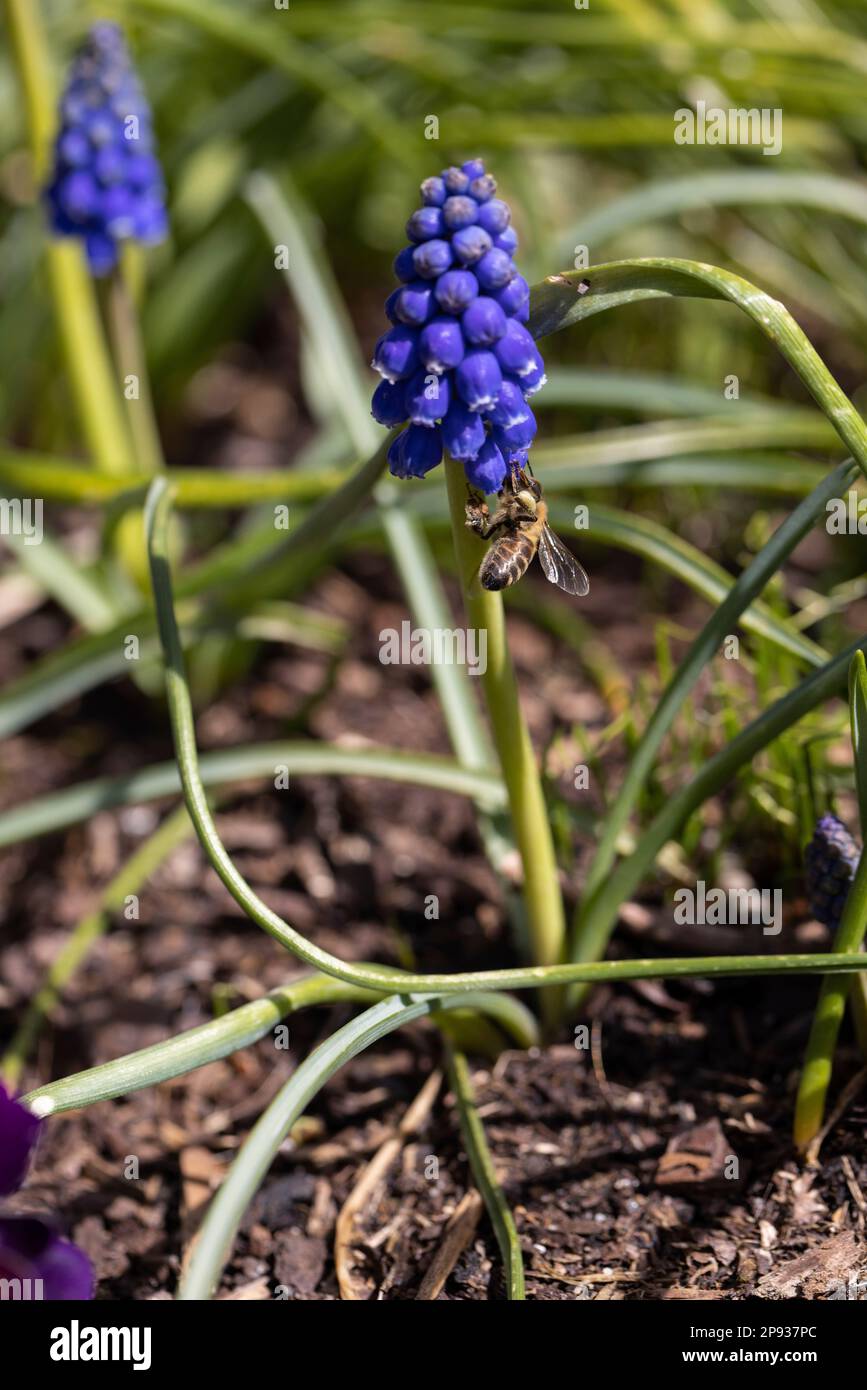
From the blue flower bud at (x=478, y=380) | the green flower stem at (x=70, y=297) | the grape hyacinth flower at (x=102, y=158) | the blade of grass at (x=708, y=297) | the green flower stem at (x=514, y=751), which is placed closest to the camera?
the blue flower bud at (x=478, y=380)

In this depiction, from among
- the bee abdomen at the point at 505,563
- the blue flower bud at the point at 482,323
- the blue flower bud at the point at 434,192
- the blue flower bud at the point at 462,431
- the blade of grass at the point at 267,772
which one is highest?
the blue flower bud at the point at 434,192

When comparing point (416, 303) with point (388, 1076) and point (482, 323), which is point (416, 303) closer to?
point (482, 323)

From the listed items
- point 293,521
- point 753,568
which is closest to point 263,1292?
point 753,568

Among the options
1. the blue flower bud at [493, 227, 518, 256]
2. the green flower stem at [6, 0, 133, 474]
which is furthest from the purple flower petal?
the green flower stem at [6, 0, 133, 474]

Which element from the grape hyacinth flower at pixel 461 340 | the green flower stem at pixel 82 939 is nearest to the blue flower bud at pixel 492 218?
the grape hyacinth flower at pixel 461 340

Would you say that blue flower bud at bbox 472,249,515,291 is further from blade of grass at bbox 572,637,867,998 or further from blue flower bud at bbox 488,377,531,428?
blade of grass at bbox 572,637,867,998

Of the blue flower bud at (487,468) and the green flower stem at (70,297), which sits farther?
the green flower stem at (70,297)

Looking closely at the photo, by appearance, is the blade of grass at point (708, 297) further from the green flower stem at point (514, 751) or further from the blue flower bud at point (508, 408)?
the green flower stem at point (514, 751)
